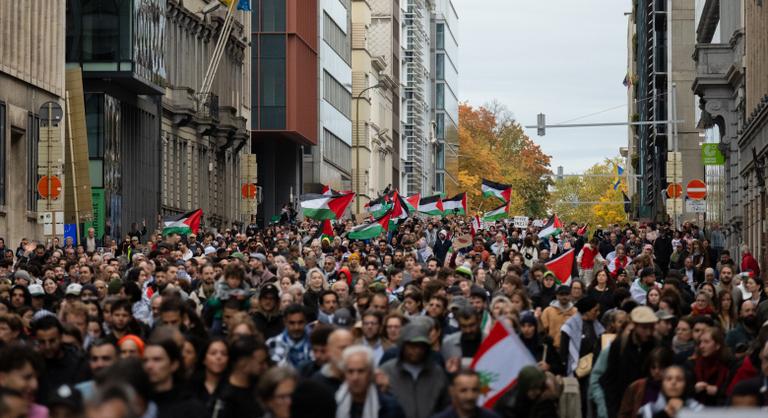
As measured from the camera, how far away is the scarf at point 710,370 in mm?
15320

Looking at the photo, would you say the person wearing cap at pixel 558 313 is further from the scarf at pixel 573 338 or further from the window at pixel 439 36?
the window at pixel 439 36

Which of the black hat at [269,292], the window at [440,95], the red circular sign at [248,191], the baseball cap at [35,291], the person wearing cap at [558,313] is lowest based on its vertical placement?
the person wearing cap at [558,313]

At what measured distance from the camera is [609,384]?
656 inches

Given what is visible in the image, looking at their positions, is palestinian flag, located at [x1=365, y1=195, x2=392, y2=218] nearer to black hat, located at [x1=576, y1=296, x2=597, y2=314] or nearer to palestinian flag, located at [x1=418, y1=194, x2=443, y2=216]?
palestinian flag, located at [x1=418, y1=194, x2=443, y2=216]

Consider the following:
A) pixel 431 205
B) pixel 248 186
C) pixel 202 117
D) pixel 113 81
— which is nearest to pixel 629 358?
pixel 113 81

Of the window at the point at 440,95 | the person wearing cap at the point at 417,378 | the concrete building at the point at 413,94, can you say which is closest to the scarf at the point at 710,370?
the person wearing cap at the point at 417,378

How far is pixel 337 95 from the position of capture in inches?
4151

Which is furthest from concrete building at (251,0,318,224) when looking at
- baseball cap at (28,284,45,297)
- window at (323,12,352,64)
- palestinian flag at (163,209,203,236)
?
baseball cap at (28,284,45,297)

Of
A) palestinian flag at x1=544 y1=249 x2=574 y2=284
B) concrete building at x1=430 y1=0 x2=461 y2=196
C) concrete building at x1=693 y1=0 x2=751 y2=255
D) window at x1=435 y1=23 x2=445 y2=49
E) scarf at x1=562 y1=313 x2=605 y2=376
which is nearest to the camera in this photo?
scarf at x1=562 y1=313 x2=605 y2=376

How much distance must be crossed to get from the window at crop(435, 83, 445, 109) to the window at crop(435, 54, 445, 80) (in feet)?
2.20

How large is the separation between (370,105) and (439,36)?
2031 inches

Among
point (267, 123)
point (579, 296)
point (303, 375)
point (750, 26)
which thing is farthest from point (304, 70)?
point (303, 375)

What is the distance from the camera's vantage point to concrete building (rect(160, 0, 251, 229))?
68188mm

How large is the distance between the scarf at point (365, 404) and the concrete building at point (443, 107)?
498 ft
